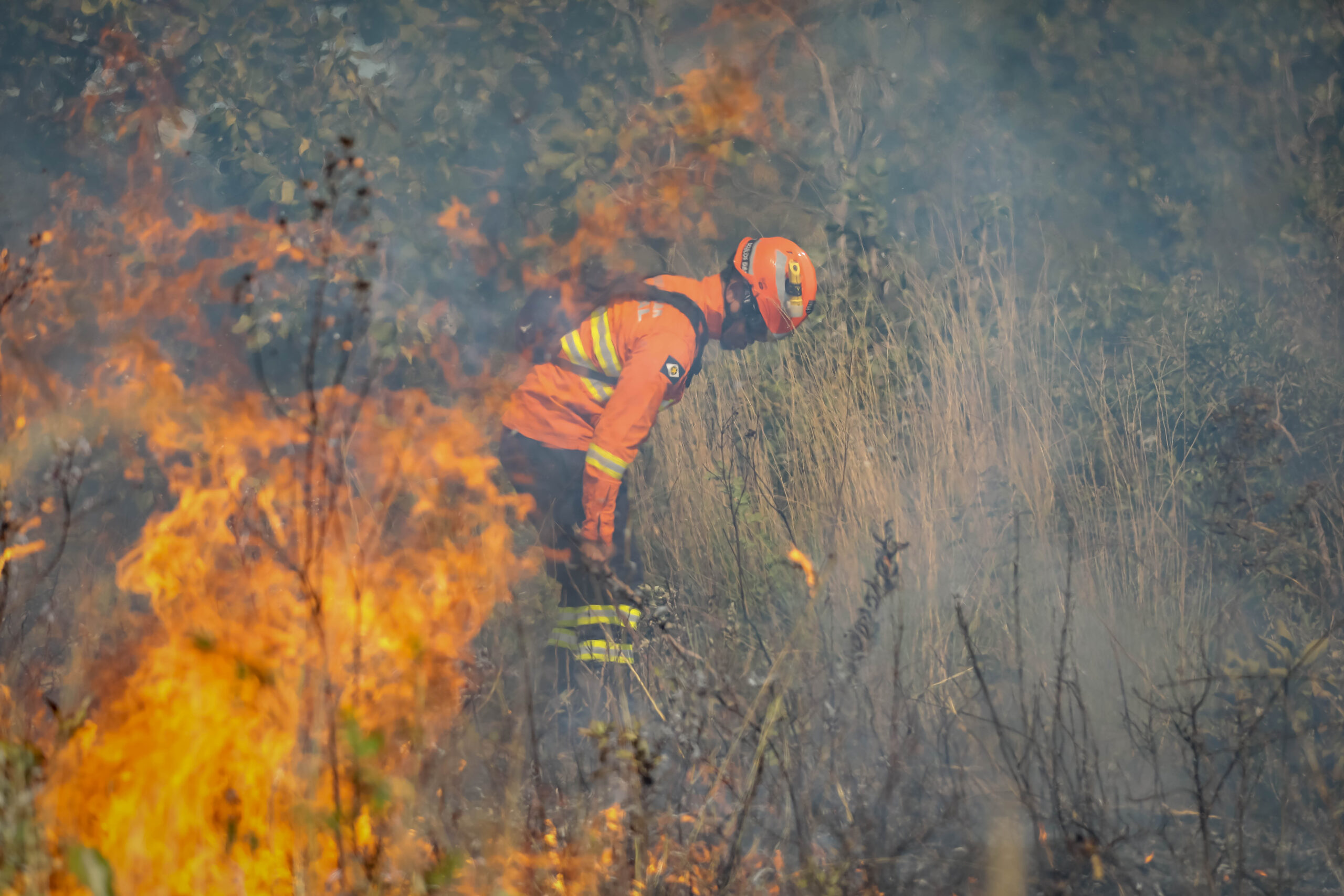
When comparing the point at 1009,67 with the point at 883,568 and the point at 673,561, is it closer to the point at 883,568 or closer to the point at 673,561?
the point at 673,561

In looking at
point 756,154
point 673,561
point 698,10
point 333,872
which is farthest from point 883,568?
point 698,10

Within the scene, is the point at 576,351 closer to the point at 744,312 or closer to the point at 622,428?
the point at 622,428

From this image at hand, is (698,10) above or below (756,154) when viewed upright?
above

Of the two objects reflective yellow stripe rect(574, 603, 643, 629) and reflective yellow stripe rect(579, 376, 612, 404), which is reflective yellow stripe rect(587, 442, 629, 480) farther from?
reflective yellow stripe rect(574, 603, 643, 629)

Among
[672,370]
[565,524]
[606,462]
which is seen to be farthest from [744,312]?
[565,524]

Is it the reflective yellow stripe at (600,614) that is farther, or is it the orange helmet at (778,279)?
the orange helmet at (778,279)


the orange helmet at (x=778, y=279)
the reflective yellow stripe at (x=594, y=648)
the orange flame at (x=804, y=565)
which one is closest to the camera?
the orange flame at (x=804, y=565)

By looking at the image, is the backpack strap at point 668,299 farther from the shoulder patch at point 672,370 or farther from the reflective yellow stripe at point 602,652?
the reflective yellow stripe at point 602,652

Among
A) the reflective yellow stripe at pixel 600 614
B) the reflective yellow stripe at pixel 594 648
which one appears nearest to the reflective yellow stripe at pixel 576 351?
the reflective yellow stripe at pixel 600 614

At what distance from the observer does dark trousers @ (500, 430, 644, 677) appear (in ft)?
13.6

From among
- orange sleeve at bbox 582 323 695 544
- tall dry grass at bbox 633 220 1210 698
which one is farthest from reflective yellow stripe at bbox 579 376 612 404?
tall dry grass at bbox 633 220 1210 698

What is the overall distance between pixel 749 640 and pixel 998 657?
109 centimetres

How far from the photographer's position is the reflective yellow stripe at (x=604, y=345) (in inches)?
171

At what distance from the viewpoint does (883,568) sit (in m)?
2.60
